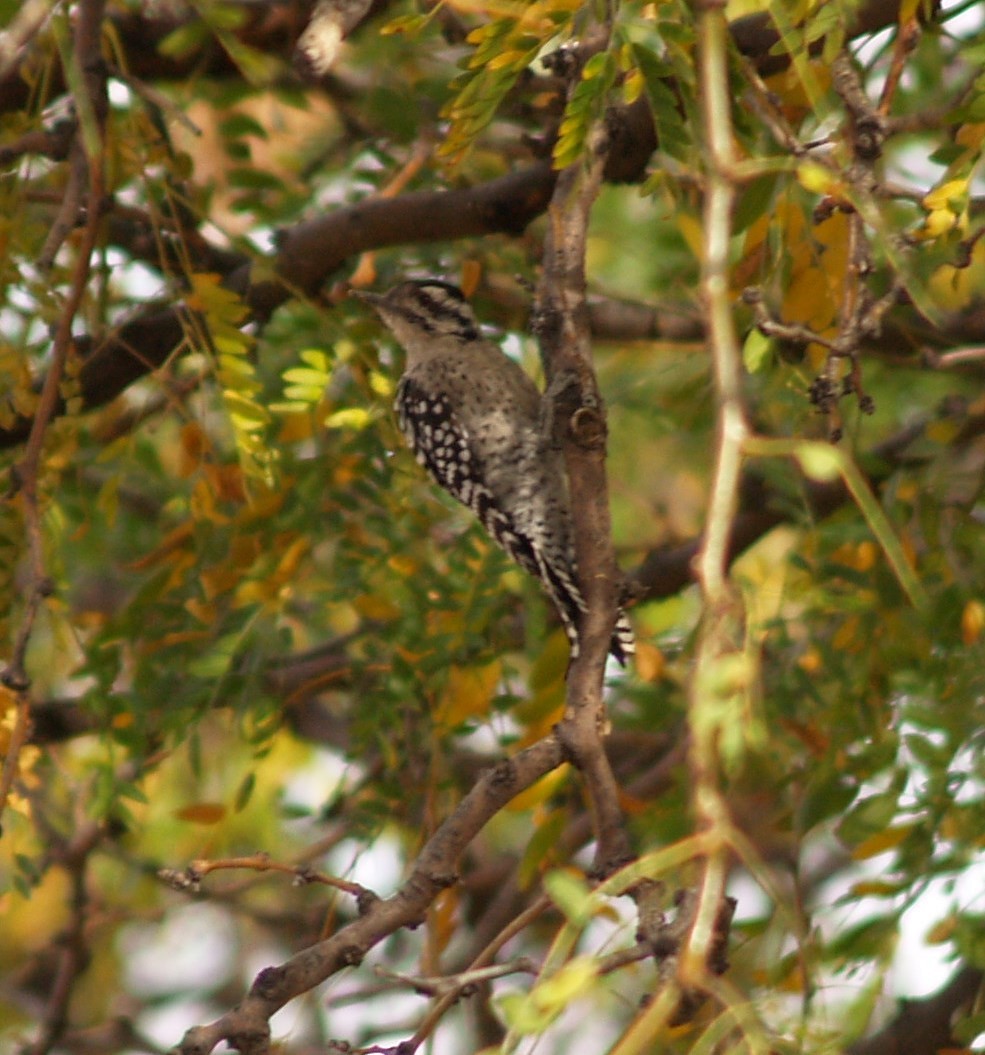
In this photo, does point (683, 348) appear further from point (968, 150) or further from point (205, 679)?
point (968, 150)

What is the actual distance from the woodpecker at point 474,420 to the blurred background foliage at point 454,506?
4.9 inches

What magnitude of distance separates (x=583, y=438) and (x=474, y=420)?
2.17 metres

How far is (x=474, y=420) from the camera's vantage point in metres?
5.05

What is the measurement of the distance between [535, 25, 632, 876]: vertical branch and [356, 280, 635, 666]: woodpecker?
150cm

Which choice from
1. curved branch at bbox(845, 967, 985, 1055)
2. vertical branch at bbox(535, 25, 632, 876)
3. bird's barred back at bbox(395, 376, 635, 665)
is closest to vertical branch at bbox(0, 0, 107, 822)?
vertical branch at bbox(535, 25, 632, 876)

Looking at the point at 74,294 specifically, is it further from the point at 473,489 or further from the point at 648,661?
the point at 473,489

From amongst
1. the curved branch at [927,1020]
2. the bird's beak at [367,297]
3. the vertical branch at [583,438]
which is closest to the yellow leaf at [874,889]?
the curved branch at [927,1020]

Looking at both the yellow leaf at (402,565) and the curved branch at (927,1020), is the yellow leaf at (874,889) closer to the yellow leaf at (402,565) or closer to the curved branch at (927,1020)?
the curved branch at (927,1020)

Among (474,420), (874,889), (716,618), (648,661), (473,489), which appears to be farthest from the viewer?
(474,420)

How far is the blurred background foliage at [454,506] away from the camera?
9.30 feet

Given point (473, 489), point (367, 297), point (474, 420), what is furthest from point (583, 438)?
point (474, 420)

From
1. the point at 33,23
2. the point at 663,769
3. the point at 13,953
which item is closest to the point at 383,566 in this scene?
the point at 663,769

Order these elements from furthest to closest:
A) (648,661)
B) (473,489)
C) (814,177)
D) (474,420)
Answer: (474,420) < (473,489) < (648,661) < (814,177)

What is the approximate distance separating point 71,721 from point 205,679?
3.72ft
